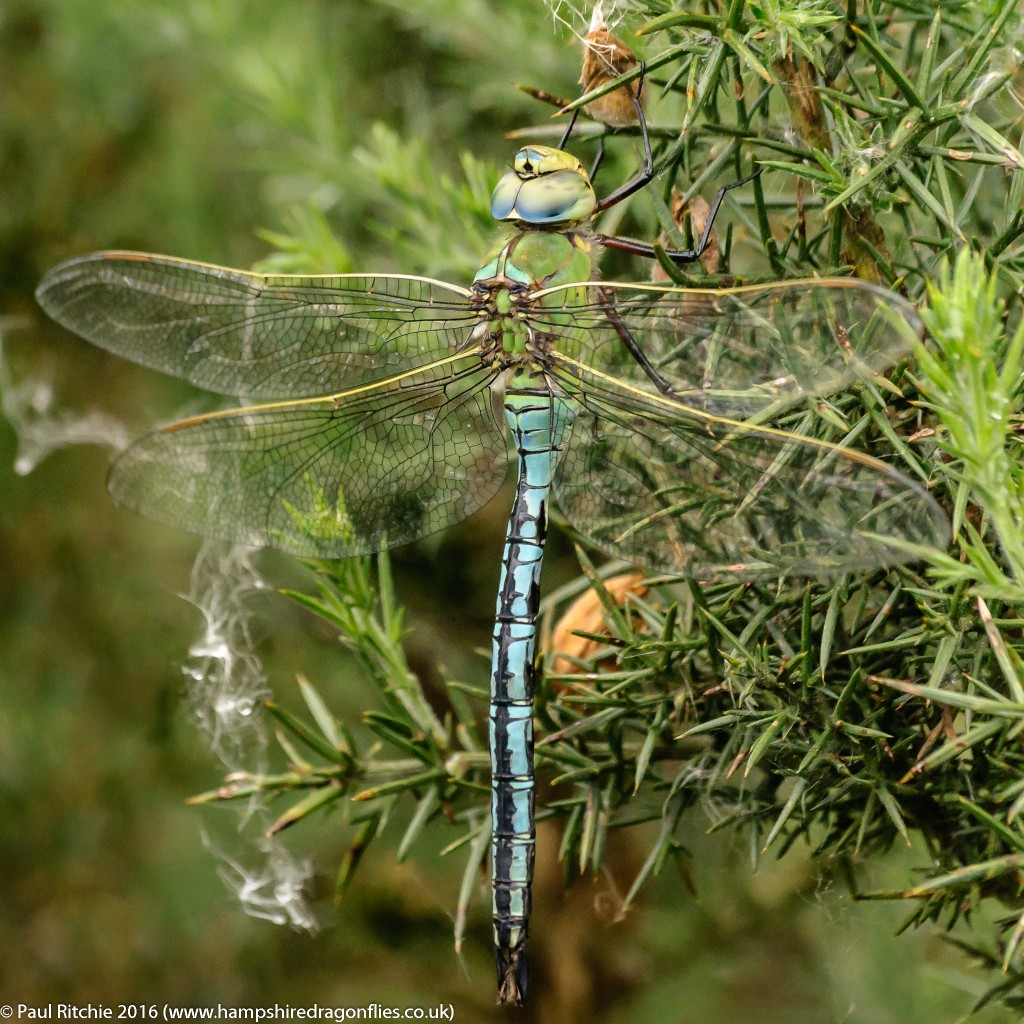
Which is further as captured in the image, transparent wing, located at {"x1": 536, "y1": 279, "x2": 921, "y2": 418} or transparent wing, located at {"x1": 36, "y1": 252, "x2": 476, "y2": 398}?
transparent wing, located at {"x1": 36, "y1": 252, "x2": 476, "y2": 398}

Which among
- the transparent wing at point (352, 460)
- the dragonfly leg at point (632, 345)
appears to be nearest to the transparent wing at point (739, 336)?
the dragonfly leg at point (632, 345)

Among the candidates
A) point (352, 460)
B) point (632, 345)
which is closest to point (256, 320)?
point (352, 460)

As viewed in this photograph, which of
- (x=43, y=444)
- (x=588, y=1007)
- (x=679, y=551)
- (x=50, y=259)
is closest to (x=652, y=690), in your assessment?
(x=679, y=551)

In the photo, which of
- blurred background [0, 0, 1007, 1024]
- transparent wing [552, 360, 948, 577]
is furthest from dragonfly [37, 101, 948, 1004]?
blurred background [0, 0, 1007, 1024]

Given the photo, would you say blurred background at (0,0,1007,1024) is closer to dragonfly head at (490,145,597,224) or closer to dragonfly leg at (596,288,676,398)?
dragonfly head at (490,145,597,224)

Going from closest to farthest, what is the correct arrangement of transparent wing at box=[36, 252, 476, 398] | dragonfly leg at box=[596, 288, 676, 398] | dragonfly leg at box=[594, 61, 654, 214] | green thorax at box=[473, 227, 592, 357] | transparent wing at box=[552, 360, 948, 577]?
1. transparent wing at box=[552, 360, 948, 577]
2. dragonfly leg at box=[594, 61, 654, 214]
3. dragonfly leg at box=[596, 288, 676, 398]
4. green thorax at box=[473, 227, 592, 357]
5. transparent wing at box=[36, 252, 476, 398]

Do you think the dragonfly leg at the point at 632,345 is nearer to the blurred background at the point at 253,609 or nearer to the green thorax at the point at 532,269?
the green thorax at the point at 532,269
